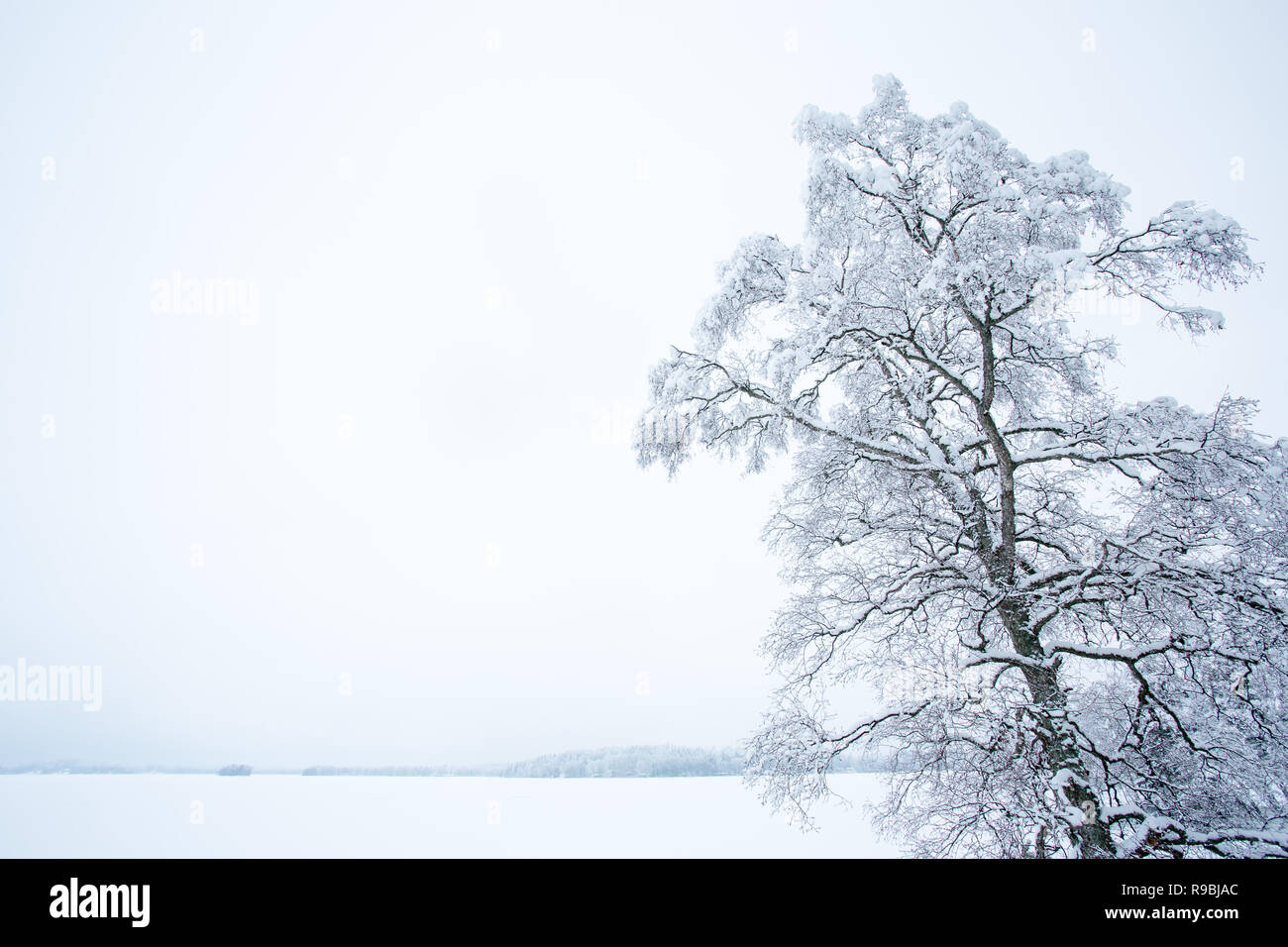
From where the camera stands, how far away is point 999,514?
668cm

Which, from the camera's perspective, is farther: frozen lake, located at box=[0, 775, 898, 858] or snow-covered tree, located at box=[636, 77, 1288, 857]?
frozen lake, located at box=[0, 775, 898, 858]

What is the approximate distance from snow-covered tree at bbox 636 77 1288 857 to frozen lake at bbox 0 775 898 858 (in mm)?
1240

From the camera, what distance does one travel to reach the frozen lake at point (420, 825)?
13766mm

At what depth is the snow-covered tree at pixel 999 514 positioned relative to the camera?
540 cm

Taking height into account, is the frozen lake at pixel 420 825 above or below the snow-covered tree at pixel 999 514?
below

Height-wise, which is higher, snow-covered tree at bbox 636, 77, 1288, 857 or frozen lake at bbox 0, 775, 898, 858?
snow-covered tree at bbox 636, 77, 1288, 857

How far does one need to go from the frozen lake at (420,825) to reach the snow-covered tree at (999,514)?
124 cm

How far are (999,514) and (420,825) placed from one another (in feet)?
67.2

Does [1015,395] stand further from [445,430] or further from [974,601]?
[445,430]

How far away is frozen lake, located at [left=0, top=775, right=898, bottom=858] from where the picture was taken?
1377 cm

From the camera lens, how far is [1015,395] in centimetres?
721

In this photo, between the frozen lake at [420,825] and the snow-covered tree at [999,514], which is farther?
the frozen lake at [420,825]

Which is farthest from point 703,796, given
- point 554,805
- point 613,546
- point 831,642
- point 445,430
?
point 445,430

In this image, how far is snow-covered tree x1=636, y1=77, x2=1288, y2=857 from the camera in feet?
17.7
